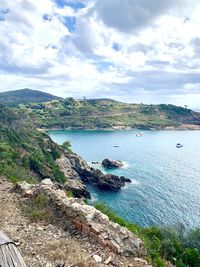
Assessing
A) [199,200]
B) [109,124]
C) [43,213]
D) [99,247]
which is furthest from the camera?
[109,124]

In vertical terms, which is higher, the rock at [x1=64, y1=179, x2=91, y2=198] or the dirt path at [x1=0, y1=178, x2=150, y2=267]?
the dirt path at [x1=0, y1=178, x2=150, y2=267]

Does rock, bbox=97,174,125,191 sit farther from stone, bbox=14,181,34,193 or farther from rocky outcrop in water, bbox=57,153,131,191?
stone, bbox=14,181,34,193

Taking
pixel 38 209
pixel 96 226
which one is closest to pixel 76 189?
pixel 38 209

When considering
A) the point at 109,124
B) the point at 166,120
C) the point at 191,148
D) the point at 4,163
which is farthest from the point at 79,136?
the point at 4,163

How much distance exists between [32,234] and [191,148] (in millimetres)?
115057

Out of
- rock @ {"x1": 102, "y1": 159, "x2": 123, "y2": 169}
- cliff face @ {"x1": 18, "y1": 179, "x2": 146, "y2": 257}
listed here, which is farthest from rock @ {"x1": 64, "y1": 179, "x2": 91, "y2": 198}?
cliff face @ {"x1": 18, "y1": 179, "x2": 146, "y2": 257}

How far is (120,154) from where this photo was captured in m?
107

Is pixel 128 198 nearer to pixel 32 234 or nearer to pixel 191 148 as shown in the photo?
pixel 32 234

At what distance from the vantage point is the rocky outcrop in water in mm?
68438

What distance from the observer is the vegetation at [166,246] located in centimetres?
1526

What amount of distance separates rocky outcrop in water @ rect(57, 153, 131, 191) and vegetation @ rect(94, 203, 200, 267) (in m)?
29.6

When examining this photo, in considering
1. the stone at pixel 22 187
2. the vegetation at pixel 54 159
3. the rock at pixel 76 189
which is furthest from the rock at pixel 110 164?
the stone at pixel 22 187

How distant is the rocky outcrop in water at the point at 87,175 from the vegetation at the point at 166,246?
97.2 ft

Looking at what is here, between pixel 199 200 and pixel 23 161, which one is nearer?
pixel 199 200
